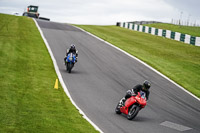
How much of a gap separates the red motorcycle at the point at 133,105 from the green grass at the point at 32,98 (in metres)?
2.01

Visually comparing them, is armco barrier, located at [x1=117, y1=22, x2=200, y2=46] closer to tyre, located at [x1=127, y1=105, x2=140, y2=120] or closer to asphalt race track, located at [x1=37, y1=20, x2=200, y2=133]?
asphalt race track, located at [x1=37, y1=20, x2=200, y2=133]

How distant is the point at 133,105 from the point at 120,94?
13.8ft

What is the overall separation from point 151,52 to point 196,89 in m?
13.5

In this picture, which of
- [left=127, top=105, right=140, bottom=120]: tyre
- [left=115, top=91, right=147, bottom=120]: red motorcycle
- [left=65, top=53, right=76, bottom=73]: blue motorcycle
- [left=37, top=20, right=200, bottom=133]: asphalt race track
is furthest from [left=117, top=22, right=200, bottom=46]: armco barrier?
[left=127, top=105, right=140, bottom=120]: tyre

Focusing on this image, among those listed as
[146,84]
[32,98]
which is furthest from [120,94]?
[32,98]

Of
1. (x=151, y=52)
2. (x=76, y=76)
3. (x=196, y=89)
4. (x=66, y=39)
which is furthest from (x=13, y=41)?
(x=196, y=89)

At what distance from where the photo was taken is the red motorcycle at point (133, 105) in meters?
13.9

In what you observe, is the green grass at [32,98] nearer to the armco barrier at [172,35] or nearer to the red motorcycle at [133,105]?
the red motorcycle at [133,105]

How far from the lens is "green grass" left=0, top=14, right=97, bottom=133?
442 inches

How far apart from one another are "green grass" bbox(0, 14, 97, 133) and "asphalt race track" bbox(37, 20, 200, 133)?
95 centimetres

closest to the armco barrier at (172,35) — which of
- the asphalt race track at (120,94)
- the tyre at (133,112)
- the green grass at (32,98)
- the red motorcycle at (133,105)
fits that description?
the asphalt race track at (120,94)

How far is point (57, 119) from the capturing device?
40.5 ft

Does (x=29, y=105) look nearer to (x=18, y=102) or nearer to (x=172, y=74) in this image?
(x=18, y=102)

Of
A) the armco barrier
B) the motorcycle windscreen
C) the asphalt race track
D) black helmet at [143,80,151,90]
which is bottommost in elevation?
the asphalt race track
